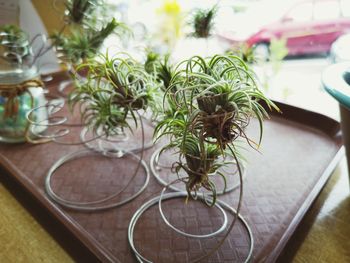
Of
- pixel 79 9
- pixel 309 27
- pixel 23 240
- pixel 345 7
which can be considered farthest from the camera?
pixel 309 27

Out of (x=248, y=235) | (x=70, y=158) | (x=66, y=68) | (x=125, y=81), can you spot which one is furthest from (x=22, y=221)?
(x=66, y=68)

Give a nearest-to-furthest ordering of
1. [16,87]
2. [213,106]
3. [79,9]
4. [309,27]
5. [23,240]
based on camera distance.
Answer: [213,106] < [23,240] < [16,87] < [79,9] < [309,27]

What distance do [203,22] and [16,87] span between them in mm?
640

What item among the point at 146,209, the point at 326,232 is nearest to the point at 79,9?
the point at 146,209

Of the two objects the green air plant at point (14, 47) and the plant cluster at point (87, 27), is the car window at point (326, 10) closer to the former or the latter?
the plant cluster at point (87, 27)

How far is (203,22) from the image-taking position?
1.04 m

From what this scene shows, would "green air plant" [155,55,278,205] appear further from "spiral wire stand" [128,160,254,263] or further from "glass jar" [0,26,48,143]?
"glass jar" [0,26,48,143]

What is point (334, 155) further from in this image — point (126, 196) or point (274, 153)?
point (126, 196)

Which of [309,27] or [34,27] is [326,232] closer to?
[309,27]

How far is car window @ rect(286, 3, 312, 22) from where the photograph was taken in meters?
1.44

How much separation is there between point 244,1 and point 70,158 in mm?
1127

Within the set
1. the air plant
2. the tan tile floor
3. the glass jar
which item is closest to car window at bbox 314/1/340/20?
the air plant

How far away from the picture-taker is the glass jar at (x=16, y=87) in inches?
36.5

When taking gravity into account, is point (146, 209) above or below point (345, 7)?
below
